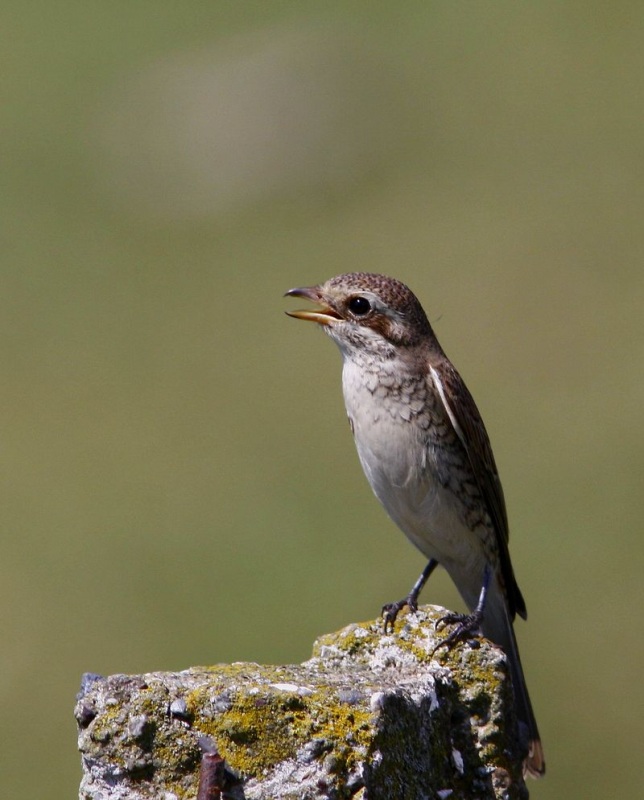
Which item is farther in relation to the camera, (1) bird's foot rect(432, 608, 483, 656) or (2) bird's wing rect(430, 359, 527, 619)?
(2) bird's wing rect(430, 359, 527, 619)

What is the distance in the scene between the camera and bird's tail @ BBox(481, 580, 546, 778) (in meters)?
5.41

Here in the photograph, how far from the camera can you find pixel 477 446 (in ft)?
20.7

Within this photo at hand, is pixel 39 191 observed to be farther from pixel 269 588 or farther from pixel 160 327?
pixel 269 588

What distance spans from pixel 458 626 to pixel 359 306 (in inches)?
68.6

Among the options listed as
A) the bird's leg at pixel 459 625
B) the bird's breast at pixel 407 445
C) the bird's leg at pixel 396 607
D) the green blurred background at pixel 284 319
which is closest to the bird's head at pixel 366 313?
the bird's breast at pixel 407 445

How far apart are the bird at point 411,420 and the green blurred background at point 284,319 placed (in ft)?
14.0

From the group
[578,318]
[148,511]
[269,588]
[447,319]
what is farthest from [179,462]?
[578,318]

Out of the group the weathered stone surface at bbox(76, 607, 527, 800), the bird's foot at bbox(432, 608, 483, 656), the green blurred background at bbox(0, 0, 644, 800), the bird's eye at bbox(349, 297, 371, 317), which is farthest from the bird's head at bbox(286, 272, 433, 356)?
the green blurred background at bbox(0, 0, 644, 800)

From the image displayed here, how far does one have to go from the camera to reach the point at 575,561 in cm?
1292

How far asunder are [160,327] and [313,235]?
3.12 m

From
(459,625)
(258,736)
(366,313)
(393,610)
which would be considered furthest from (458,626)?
(366,313)

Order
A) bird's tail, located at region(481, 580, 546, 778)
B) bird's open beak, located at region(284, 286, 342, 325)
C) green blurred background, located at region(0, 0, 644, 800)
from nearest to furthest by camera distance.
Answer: bird's tail, located at region(481, 580, 546, 778)
bird's open beak, located at region(284, 286, 342, 325)
green blurred background, located at region(0, 0, 644, 800)

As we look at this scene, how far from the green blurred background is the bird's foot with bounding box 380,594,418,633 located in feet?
15.8

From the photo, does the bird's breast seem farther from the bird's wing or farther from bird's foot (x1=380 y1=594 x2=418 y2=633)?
bird's foot (x1=380 y1=594 x2=418 y2=633)
